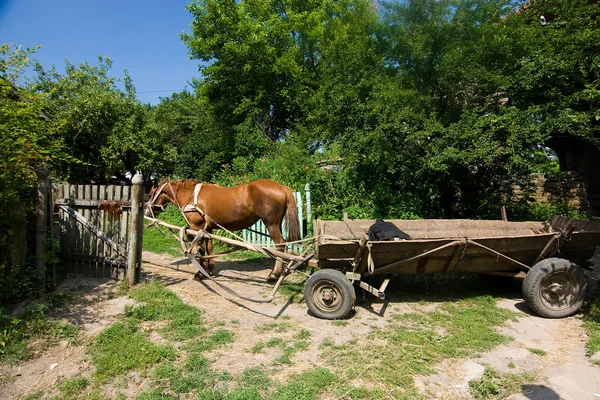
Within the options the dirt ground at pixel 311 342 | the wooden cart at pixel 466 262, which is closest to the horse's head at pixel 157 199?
the dirt ground at pixel 311 342

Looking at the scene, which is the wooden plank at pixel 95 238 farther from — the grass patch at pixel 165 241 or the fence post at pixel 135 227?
the grass patch at pixel 165 241

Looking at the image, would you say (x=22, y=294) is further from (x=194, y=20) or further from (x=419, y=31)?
(x=194, y=20)

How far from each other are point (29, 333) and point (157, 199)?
10.6 feet

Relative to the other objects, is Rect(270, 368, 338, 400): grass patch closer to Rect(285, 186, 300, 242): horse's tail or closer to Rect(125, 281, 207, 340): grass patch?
Rect(125, 281, 207, 340): grass patch

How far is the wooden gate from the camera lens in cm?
543

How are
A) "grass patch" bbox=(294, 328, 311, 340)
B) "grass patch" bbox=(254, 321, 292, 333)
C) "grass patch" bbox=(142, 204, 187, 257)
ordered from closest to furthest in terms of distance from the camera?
"grass patch" bbox=(294, 328, 311, 340) → "grass patch" bbox=(254, 321, 292, 333) → "grass patch" bbox=(142, 204, 187, 257)

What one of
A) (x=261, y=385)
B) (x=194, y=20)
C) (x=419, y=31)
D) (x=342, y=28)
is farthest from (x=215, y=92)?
(x=261, y=385)

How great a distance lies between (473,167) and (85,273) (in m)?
7.64

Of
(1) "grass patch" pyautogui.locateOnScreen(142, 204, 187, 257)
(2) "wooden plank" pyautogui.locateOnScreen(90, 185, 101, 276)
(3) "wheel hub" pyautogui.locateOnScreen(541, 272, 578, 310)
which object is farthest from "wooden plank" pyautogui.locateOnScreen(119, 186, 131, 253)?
(3) "wheel hub" pyautogui.locateOnScreen(541, 272, 578, 310)

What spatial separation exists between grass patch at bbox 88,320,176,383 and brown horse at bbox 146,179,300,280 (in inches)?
93.3

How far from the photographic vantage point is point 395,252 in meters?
4.28

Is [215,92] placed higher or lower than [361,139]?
higher

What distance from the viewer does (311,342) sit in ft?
12.5

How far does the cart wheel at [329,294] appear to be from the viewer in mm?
4203
